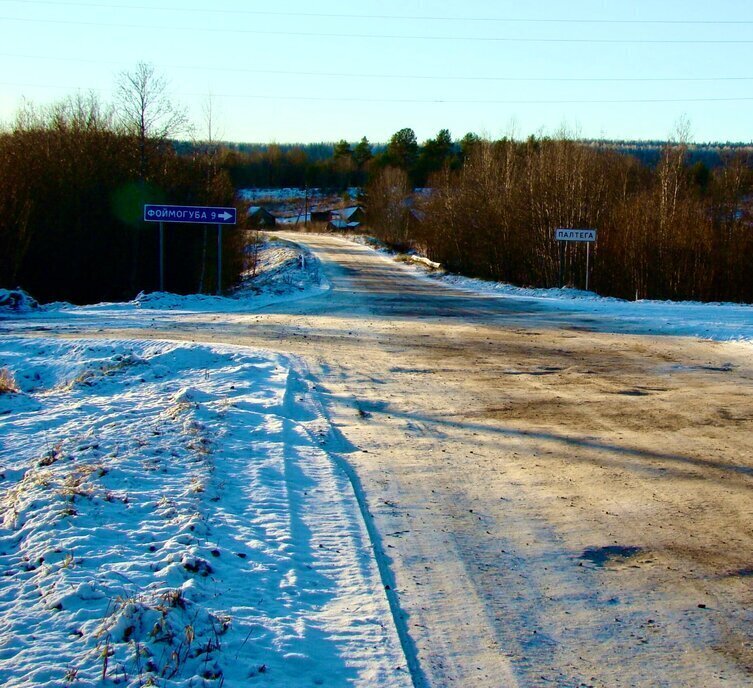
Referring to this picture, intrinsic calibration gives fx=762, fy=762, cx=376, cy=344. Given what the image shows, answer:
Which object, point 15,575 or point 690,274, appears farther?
point 690,274

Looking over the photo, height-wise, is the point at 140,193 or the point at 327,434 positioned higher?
the point at 140,193

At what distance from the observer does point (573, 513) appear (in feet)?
19.0

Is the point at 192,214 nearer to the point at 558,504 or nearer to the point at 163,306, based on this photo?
the point at 163,306

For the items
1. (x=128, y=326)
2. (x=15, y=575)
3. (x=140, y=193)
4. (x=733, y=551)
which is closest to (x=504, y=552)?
(x=733, y=551)

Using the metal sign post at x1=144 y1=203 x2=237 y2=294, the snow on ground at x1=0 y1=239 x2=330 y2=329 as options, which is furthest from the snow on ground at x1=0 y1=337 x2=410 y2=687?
the metal sign post at x1=144 y1=203 x2=237 y2=294

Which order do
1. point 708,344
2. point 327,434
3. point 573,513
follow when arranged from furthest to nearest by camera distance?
point 708,344
point 327,434
point 573,513

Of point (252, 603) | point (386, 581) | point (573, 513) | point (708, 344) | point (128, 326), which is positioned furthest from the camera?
point (128, 326)

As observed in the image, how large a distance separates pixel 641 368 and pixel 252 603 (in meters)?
9.28

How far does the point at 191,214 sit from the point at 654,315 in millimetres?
13802

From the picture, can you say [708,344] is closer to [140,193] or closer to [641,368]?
[641,368]


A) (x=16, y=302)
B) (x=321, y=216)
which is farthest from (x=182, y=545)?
(x=321, y=216)

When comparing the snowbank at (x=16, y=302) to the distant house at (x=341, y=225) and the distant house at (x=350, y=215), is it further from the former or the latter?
the distant house at (x=350, y=215)

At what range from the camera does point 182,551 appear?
4621 millimetres

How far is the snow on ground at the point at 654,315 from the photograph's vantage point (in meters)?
16.1
